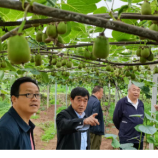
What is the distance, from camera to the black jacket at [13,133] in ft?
4.10

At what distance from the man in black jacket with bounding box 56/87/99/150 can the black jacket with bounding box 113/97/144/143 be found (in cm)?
106

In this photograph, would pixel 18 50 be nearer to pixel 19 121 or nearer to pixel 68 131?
pixel 19 121

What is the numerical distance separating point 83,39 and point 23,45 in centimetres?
167

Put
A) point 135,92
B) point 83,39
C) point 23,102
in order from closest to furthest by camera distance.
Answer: point 23,102 → point 83,39 → point 135,92

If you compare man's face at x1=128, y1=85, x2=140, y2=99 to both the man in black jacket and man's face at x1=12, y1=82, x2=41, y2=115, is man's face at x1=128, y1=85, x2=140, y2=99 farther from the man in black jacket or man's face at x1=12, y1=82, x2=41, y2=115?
man's face at x1=12, y1=82, x2=41, y2=115

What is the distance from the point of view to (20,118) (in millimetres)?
1449

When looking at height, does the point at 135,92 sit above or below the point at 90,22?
below

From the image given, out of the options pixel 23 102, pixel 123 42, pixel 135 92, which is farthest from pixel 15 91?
pixel 135 92

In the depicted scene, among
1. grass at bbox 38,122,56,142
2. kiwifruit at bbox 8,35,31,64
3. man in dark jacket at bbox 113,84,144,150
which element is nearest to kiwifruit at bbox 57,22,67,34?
kiwifruit at bbox 8,35,31,64

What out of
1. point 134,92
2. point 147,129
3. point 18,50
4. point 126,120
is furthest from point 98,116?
point 18,50

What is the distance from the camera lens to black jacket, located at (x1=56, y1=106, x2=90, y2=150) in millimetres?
1939

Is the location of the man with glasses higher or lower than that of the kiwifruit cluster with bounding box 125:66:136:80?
lower
